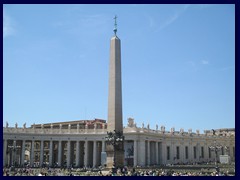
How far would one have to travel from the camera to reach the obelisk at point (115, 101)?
106 ft

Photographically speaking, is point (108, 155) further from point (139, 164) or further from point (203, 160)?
point (203, 160)

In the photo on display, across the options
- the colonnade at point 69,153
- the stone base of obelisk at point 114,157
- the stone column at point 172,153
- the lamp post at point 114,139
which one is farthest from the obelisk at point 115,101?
the stone column at point 172,153

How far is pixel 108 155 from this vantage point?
33.1 metres

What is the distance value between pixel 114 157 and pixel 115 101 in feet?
17.6

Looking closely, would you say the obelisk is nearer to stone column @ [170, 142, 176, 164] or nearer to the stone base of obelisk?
the stone base of obelisk

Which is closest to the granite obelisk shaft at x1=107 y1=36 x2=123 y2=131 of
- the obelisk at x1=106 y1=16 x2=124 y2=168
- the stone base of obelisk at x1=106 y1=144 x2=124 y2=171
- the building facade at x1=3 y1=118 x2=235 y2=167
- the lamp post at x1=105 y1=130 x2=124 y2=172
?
the obelisk at x1=106 y1=16 x2=124 y2=168

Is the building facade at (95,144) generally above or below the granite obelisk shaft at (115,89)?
below

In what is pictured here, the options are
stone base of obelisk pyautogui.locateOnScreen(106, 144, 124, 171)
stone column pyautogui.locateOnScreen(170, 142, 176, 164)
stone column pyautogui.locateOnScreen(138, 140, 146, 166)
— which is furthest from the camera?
stone column pyautogui.locateOnScreen(170, 142, 176, 164)

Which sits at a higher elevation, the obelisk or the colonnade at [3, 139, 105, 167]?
the obelisk

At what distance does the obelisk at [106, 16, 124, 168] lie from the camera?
3225cm

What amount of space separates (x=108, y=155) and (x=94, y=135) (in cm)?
3262

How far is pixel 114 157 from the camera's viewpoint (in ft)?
107

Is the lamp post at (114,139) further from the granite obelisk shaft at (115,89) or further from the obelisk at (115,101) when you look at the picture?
the granite obelisk shaft at (115,89)
